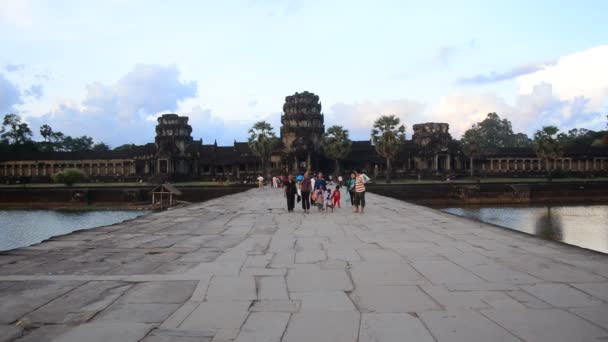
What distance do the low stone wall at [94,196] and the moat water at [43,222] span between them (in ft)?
9.04

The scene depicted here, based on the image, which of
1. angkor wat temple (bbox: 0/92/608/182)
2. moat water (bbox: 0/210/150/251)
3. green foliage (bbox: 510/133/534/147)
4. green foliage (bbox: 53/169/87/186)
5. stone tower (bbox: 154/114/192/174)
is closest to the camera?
moat water (bbox: 0/210/150/251)

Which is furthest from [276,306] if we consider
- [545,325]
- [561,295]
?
[561,295]

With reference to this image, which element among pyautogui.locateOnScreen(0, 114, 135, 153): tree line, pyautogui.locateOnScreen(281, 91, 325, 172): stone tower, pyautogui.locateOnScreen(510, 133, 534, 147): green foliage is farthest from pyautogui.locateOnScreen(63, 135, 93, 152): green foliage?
pyautogui.locateOnScreen(510, 133, 534, 147): green foliage

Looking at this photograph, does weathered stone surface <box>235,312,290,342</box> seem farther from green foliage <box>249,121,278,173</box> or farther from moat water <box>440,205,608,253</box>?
green foliage <box>249,121,278,173</box>

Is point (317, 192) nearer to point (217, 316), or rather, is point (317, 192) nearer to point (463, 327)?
point (217, 316)

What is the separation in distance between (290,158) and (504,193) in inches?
1178

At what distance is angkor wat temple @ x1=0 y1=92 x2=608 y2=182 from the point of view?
65.3 m

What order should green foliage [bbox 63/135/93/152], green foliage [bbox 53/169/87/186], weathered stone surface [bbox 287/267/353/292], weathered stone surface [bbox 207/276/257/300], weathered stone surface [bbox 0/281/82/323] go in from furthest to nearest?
green foliage [bbox 63/135/93/152] < green foliage [bbox 53/169/87/186] < weathered stone surface [bbox 287/267/353/292] < weathered stone surface [bbox 207/276/257/300] < weathered stone surface [bbox 0/281/82/323]

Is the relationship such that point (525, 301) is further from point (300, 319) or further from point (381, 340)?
point (300, 319)

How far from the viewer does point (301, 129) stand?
65.8 meters

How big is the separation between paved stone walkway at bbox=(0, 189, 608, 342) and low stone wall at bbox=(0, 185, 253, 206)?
31874 millimetres

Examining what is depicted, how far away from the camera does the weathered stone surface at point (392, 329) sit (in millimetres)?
4027

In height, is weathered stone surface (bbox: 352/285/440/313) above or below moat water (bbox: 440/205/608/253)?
above

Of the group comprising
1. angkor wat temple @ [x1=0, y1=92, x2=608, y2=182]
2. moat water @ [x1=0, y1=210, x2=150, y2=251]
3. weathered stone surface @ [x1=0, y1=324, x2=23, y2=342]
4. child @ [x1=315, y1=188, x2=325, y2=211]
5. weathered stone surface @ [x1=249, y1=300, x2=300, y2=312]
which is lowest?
moat water @ [x1=0, y1=210, x2=150, y2=251]
